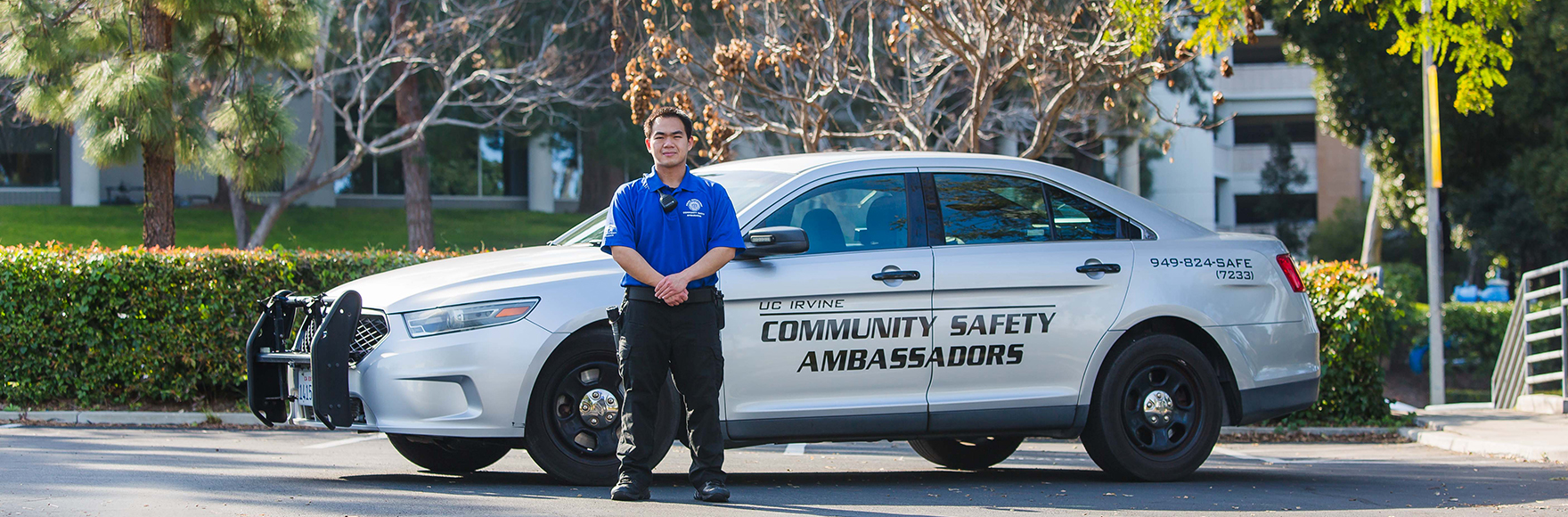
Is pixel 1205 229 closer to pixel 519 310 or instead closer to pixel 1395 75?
pixel 519 310

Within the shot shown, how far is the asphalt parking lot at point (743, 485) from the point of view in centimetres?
572

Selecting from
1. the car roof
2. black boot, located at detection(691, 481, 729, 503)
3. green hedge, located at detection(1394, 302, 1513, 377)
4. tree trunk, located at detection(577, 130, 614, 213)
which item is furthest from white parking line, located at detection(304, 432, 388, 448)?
tree trunk, located at detection(577, 130, 614, 213)

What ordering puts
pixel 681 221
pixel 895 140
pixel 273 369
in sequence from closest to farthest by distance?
pixel 681 221 < pixel 273 369 < pixel 895 140

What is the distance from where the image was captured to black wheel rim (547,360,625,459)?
243 inches

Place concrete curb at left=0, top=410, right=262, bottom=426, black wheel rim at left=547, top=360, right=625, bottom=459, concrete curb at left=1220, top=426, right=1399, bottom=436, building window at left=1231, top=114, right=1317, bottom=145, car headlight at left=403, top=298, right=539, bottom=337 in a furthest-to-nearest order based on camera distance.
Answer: building window at left=1231, top=114, right=1317, bottom=145 → concrete curb at left=1220, top=426, right=1399, bottom=436 → concrete curb at left=0, top=410, right=262, bottom=426 → black wheel rim at left=547, top=360, right=625, bottom=459 → car headlight at left=403, top=298, right=539, bottom=337

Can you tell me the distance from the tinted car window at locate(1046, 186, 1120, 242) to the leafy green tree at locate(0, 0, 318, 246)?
8070 mm

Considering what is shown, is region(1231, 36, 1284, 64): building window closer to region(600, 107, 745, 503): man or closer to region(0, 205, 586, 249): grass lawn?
region(0, 205, 586, 249): grass lawn

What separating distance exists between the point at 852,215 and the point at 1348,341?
5.80m

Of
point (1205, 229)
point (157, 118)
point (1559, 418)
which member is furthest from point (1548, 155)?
point (157, 118)

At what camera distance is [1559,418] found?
11.8 metres

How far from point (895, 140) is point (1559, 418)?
7.12m

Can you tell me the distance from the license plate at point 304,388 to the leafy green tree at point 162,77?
639 cm

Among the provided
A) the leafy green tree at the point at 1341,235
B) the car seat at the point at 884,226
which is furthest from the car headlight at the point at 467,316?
the leafy green tree at the point at 1341,235

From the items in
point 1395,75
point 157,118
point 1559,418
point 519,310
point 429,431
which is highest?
point 1395,75
